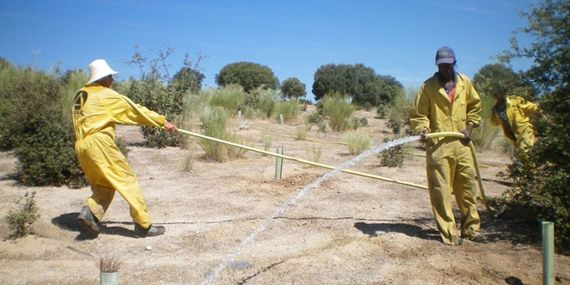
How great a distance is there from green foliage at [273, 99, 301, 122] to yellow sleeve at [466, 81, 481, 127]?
14.1 metres

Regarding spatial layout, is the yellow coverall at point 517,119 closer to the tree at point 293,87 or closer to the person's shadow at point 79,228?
the person's shadow at point 79,228

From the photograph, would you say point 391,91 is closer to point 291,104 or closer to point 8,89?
point 291,104

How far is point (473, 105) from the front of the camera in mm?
5367

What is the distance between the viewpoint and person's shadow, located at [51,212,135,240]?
18.0 ft

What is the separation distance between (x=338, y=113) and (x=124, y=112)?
12.1 metres

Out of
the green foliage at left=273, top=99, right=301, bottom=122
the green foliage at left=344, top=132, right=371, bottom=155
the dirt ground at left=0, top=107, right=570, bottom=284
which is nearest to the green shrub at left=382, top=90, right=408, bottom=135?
the green foliage at left=273, top=99, right=301, bottom=122

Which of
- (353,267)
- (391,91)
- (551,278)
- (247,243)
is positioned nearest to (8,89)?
(247,243)

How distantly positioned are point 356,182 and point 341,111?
8.79 m

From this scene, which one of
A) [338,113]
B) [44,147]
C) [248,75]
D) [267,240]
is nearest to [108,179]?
[267,240]

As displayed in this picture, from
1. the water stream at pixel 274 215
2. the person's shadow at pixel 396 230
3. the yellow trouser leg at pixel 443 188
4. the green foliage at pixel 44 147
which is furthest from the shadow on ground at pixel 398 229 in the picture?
the green foliage at pixel 44 147

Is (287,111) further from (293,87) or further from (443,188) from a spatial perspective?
(293,87)

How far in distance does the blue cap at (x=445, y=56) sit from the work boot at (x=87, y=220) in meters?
3.83

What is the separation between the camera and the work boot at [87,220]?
5.16 m

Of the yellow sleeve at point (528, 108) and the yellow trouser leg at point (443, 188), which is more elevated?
the yellow sleeve at point (528, 108)
